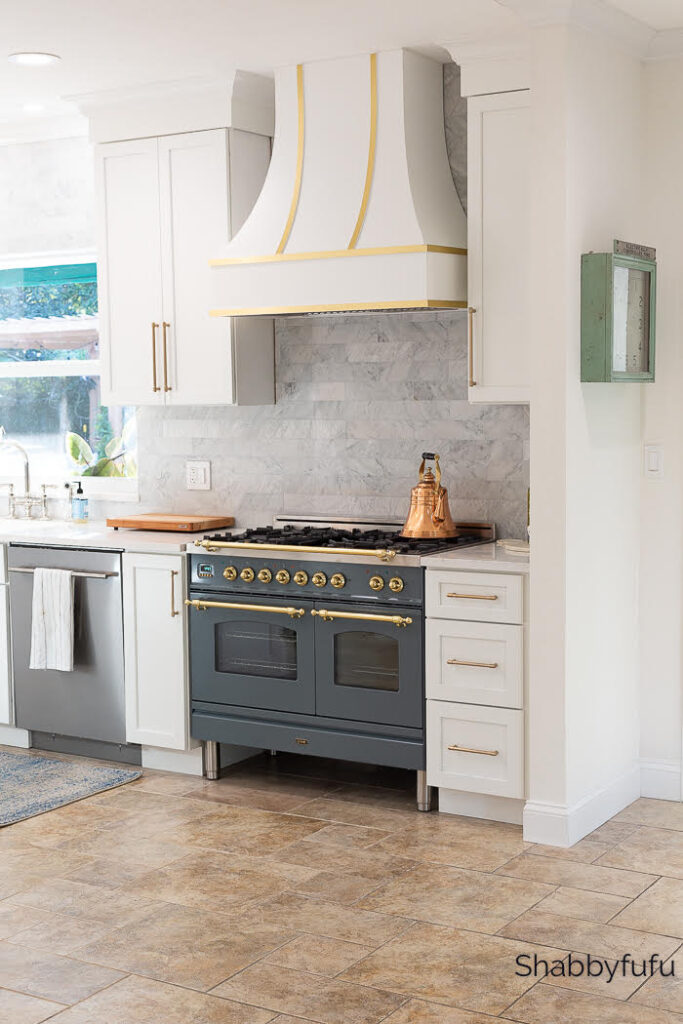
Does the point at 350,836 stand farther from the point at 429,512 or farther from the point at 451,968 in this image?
the point at 429,512

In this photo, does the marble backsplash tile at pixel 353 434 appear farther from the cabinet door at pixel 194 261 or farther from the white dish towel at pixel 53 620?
the white dish towel at pixel 53 620

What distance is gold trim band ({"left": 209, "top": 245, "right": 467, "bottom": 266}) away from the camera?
4.35m

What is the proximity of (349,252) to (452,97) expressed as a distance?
76 centimetres

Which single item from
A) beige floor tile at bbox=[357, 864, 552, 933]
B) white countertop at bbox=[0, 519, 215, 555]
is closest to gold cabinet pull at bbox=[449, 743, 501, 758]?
beige floor tile at bbox=[357, 864, 552, 933]

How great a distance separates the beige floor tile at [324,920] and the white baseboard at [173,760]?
4.22 feet

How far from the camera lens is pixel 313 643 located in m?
4.52

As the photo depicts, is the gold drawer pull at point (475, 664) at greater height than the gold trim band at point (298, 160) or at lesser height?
lesser

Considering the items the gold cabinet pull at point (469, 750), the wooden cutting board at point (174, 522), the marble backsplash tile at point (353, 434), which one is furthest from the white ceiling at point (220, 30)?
the gold cabinet pull at point (469, 750)

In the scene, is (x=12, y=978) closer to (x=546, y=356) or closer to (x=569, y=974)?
(x=569, y=974)

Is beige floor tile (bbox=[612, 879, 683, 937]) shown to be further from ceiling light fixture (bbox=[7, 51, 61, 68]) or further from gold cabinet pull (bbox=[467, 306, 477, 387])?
ceiling light fixture (bbox=[7, 51, 61, 68])

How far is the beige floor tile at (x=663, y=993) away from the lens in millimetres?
3010

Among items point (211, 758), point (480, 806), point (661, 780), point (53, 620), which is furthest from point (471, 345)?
point (53, 620)

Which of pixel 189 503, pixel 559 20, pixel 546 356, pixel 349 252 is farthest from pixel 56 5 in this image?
pixel 189 503

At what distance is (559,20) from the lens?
3885 millimetres
